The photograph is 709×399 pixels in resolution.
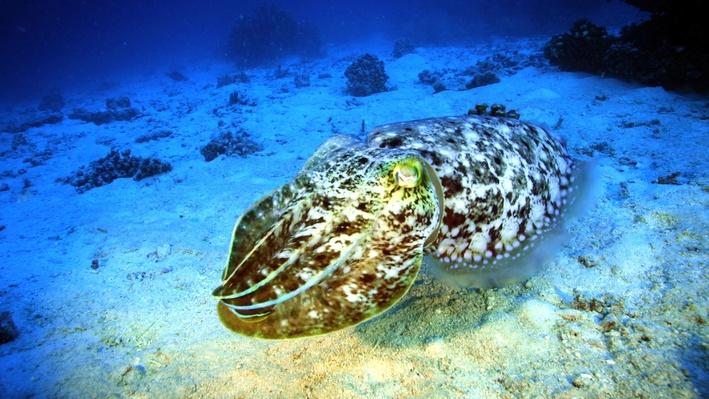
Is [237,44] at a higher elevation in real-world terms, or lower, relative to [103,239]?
higher

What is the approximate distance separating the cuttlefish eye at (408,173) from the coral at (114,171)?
8785mm

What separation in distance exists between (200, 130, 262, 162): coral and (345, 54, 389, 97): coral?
21.6ft

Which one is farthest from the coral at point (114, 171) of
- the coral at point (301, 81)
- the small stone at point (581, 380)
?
the coral at point (301, 81)

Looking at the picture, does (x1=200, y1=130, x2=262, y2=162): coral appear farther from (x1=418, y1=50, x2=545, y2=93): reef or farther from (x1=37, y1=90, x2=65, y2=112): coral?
(x1=37, y1=90, x2=65, y2=112): coral

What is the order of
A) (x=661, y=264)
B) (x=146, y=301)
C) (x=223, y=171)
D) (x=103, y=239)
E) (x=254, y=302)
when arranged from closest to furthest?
(x=254, y=302) < (x=661, y=264) < (x=146, y=301) < (x=103, y=239) < (x=223, y=171)

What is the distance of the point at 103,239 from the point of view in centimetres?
570

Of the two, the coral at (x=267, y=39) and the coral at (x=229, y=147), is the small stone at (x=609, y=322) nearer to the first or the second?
the coral at (x=229, y=147)

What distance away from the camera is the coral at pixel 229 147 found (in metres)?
9.20

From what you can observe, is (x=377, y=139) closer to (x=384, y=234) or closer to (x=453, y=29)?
(x=384, y=234)

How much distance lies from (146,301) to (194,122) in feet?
36.1

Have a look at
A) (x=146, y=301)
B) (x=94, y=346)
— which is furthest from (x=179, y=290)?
(x=94, y=346)

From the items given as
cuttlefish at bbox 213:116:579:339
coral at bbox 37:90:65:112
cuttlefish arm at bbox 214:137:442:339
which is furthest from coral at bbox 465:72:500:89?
coral at bbox 37:90:65:112

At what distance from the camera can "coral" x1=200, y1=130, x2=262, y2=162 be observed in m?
9.20

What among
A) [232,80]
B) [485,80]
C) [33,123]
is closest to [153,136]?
[33,123]
